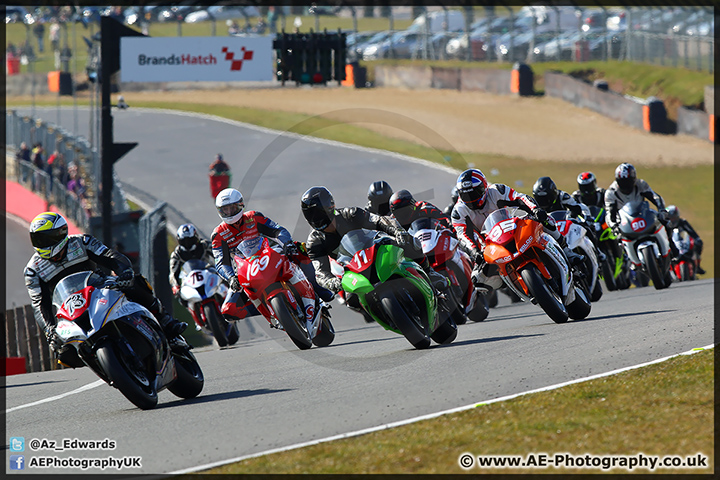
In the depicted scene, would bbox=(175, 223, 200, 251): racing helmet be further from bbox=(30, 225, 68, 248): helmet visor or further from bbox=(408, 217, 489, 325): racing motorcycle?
bbox=(30, 225, 68, 248): helmet visor

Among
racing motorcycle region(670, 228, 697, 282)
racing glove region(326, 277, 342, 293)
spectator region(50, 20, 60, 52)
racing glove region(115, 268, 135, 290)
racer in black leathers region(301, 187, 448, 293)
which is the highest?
spectator region(50, 20, 60, 52)

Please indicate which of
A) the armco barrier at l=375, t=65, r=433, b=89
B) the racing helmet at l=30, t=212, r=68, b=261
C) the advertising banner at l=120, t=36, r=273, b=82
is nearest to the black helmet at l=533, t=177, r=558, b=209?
the racing helmet at l=30, t=212, r=68, b=261

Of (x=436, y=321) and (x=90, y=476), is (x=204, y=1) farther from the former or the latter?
(x=90, y=476)

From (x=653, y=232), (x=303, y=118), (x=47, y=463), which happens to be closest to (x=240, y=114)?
(x=303, y=118)

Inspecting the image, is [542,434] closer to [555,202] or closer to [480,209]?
[480,209]

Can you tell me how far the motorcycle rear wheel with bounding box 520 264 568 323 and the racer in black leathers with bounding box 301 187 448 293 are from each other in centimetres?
113

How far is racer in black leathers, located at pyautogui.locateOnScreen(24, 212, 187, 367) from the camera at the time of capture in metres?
7.89

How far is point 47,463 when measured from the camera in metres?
6.60

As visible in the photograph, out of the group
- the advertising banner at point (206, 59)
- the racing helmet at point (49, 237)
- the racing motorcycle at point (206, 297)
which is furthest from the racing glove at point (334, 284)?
the advertising banner at point (206, 59)

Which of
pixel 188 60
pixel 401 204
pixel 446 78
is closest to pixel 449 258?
pixel 401 204

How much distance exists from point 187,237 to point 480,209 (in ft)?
16.2

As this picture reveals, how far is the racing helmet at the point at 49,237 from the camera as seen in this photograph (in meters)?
7.88

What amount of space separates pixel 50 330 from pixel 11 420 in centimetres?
121

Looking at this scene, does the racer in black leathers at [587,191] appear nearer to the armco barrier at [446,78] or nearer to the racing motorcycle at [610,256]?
the racing motorcycle at [610,256]
